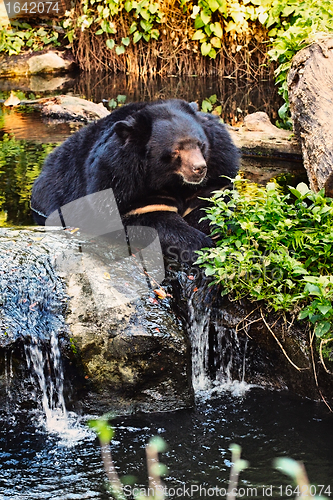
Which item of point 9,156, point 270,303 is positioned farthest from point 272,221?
point 9,156

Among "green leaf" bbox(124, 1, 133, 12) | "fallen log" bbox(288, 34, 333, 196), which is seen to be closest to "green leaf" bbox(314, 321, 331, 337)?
"fallen log" bbox(288, 34, 333, 196)

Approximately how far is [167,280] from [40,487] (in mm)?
1341

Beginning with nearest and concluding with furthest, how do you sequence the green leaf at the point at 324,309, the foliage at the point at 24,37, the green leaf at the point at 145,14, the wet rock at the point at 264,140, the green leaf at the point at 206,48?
1. the green leaf at the point at 324,309
2. the wet rock at the point at 264,140
3. the green leaf at the point at 206,48
4. the green leaf at the point at 145,14
5. the foliage at the point at 24,37

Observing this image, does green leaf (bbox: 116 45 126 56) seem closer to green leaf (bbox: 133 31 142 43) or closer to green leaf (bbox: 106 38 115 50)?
green leaf (bbox: 106 38 115 50)

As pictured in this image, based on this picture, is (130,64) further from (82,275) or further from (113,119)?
(82,275)

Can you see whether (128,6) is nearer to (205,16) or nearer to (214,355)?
(205,16)

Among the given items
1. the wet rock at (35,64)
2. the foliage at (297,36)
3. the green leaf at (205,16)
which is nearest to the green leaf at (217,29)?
the green leaf at (205,16)

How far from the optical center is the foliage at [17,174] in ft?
16.5

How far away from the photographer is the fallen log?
4.29 meters

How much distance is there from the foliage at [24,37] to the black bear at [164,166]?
11.9 m

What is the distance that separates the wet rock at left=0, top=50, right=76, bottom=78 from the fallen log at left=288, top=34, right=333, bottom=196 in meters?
9.87

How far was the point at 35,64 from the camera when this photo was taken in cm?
1447

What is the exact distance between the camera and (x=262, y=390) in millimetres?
3229

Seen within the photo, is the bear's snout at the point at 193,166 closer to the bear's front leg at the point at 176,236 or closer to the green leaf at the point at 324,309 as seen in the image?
the bear's front leg at the point at 176,236
